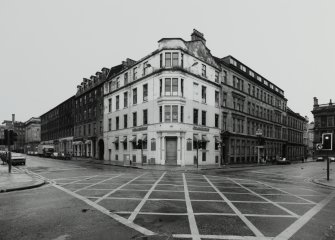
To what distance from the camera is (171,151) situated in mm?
31531

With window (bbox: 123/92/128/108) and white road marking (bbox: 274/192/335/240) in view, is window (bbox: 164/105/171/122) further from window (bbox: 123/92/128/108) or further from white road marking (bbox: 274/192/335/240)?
white road marking (bbox: 274/192/335/240)

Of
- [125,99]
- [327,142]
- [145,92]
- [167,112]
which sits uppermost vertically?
[145,92]

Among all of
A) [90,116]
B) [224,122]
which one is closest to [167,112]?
[224,122]

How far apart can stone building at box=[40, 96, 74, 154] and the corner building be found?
24.9 m

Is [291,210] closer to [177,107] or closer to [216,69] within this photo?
[177,107]

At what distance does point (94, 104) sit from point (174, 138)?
2395 centimetres

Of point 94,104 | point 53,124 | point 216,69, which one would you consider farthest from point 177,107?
point 53,124

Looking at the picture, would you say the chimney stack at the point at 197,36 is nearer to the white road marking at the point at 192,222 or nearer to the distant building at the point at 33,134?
the white road marking at the point at 192,222

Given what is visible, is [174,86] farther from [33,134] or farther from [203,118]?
[33,134]

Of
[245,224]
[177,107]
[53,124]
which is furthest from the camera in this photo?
[53,124]

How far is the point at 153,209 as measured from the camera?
25.9 ft

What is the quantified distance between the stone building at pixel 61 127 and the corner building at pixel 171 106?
24902 millimetres

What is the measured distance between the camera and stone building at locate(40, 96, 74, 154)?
206 feet

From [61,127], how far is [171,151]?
47604 mm
